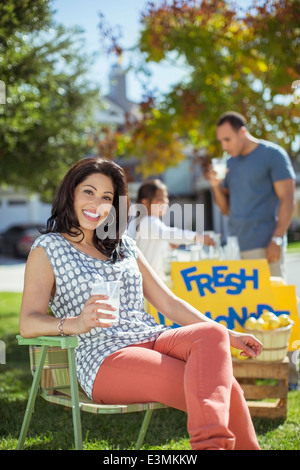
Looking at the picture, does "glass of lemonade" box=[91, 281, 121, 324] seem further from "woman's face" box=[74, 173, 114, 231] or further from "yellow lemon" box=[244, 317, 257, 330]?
"yellow lemon" box=[244, 317, 257, 330]

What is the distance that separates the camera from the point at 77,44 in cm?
1038

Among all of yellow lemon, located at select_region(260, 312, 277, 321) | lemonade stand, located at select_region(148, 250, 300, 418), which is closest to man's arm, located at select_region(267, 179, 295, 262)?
lemonade stand, located at select_region(148, 250, 300, 418)

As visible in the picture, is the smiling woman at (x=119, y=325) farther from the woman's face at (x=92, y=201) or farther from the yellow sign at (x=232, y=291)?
the yellow sign at (x=232, y=291)

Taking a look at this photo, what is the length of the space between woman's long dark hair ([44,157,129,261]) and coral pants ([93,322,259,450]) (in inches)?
21.5

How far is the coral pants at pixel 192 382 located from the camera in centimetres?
204

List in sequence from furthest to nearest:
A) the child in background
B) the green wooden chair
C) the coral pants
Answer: the child in background, the green wooden chair, the coral pants

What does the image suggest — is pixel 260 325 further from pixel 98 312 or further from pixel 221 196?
pixel 98 312

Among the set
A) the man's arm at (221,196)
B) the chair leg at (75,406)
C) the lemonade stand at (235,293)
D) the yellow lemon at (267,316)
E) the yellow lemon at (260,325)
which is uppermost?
the man's arm at (221,196)

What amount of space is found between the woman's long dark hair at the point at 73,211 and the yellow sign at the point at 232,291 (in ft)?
4.25

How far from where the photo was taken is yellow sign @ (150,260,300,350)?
13.4 ft

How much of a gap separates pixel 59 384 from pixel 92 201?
34.5 inches

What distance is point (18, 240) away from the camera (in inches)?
837

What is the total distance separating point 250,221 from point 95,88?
7.47m

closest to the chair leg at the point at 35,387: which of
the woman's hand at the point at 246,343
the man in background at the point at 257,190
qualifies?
the woman's hand at the point at 246,343
